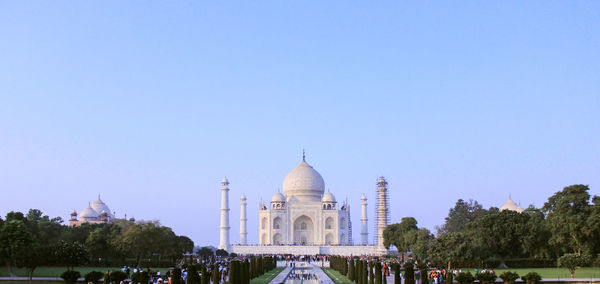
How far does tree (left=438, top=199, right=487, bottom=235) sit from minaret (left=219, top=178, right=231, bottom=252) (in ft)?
73.6

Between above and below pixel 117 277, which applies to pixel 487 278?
below


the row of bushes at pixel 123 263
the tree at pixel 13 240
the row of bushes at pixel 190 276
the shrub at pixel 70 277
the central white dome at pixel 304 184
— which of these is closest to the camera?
the row of bushes at pixel 190 276

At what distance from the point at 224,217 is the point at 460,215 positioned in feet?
82.8

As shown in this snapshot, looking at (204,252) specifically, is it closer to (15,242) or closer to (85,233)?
(85,233)

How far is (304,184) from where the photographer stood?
72.9 meters

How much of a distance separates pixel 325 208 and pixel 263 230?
7.03 metres

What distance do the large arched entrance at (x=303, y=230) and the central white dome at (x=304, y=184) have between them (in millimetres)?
2248

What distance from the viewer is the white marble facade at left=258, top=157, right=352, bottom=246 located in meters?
70.6

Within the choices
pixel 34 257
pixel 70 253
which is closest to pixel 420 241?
pixel 70 253

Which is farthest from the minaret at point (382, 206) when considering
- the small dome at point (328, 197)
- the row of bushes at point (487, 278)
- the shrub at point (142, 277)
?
the shrub at point (142, 277)

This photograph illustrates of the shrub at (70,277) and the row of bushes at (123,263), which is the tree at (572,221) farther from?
the shrub at (70,277)

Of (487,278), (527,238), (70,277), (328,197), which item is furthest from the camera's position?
(328,197)

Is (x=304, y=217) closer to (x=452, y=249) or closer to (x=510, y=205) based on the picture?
(x=510, y=205)

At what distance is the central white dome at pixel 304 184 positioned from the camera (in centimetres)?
7269
